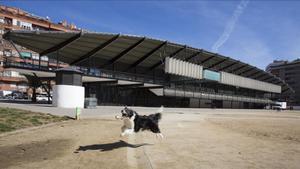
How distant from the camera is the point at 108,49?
61.9 meters

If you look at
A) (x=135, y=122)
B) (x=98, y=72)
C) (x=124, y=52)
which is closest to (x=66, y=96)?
(x=98, y=72)

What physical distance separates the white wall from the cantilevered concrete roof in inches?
717

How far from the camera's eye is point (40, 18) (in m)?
108

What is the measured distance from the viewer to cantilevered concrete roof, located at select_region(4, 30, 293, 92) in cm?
5225

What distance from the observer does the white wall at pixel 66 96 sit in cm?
3481

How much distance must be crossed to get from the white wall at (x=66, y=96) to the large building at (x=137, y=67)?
15.3 m

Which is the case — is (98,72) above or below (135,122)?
above

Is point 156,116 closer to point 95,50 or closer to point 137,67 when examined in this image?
point 95,50

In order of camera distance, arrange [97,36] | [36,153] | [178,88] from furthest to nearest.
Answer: [178,88]
[97,36]
[36,153]

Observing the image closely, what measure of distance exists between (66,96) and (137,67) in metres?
40.4

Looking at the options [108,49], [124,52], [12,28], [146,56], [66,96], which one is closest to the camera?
[66,96]

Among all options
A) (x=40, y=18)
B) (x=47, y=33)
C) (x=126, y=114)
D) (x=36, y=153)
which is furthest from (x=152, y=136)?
(x=40, y=18)

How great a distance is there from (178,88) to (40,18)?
200 ft

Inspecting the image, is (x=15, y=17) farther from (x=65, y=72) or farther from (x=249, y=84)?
(x=249, y=84)
